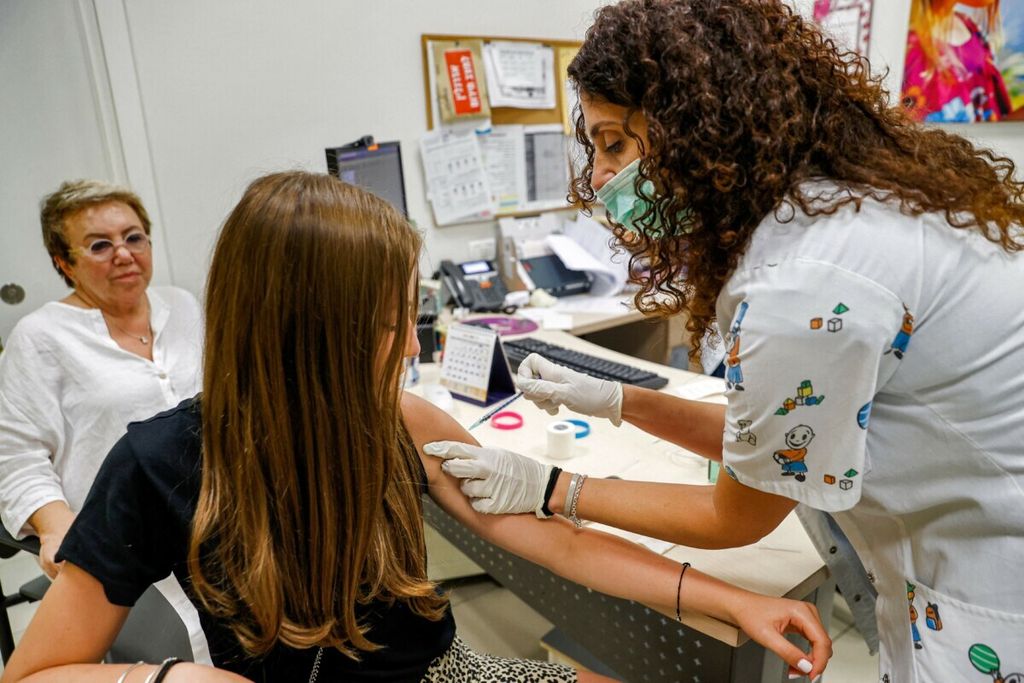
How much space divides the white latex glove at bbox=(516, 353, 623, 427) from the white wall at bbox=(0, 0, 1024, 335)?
1116mm

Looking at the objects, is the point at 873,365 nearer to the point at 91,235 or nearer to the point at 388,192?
the point at 91,235

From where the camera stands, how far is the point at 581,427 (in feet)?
5.33

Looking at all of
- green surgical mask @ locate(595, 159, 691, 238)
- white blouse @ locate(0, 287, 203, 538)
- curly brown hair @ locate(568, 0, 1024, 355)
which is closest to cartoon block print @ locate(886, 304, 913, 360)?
curly brown hair @ locate(568, 0, 1024, 355)

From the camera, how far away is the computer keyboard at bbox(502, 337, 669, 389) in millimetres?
1861

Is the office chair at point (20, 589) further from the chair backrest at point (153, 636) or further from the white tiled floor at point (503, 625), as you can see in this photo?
the white tiled floor at point (503, 625)

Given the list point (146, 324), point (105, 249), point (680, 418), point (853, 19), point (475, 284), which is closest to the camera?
point (680, 418)

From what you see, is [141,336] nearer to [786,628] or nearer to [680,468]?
[680,468]

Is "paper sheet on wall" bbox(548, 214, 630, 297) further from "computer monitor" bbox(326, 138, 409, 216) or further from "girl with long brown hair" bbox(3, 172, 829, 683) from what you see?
"girl with long brown hair" bbox(3, 172, 829, 683)

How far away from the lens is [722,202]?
0.82 meters

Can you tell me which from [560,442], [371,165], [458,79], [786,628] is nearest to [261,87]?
[371,165]

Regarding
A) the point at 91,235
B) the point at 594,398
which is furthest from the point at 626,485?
the point at 91,235

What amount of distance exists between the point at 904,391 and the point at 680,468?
69 cm

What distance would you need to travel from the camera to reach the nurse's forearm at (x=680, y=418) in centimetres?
124

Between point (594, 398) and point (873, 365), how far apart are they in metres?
0.67
